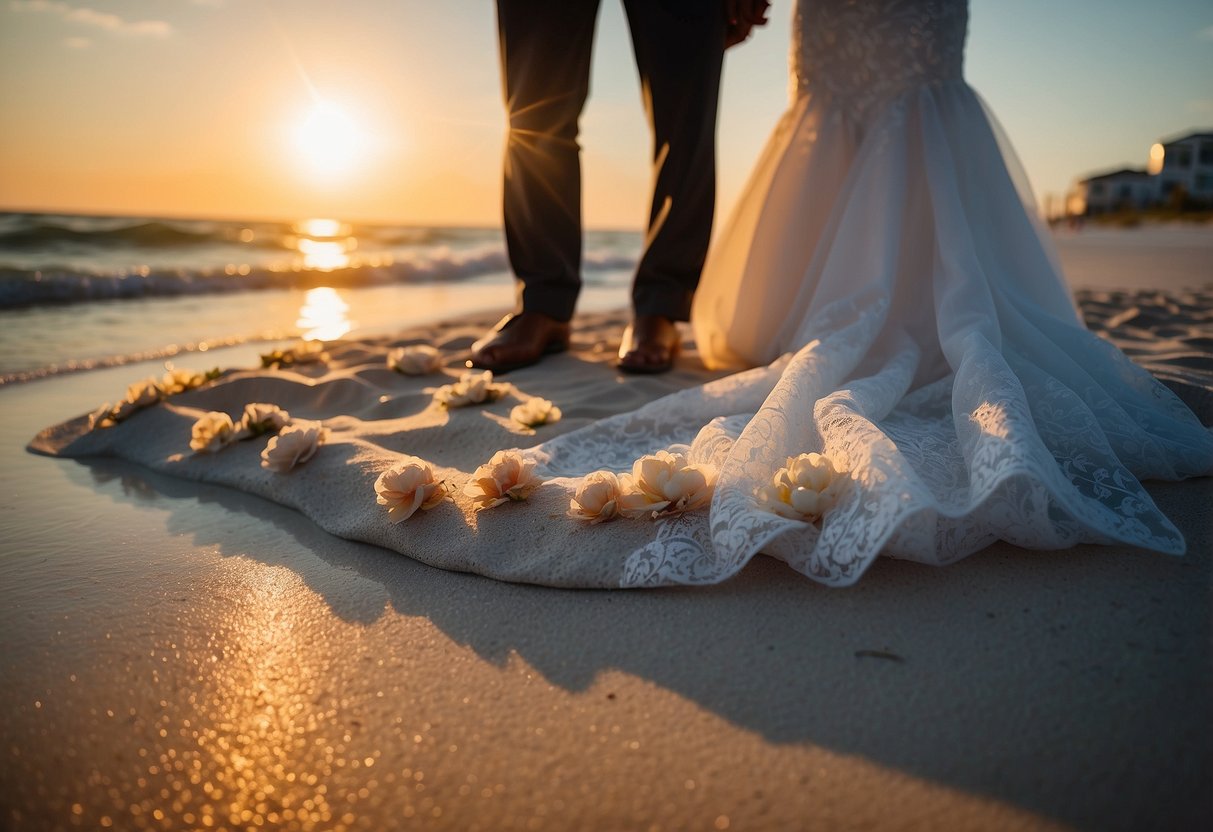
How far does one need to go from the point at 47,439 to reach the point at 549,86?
1.97 m

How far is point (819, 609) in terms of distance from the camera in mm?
1052

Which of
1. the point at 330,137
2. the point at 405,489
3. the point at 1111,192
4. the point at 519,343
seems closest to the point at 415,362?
the point at 519,343

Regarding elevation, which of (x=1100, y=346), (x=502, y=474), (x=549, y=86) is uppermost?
(x=549, y=86)

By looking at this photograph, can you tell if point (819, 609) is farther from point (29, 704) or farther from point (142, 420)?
point (142, 420)

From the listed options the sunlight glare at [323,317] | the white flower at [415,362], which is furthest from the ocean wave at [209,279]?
the white flower at [415,362]

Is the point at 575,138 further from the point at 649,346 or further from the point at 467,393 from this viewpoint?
the point at 467,393

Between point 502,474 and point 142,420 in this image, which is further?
point 142,420

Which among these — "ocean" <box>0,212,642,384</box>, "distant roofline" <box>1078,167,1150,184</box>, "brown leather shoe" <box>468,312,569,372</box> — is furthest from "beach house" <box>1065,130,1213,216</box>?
"brown leather shoe" <box>468,312,569,372</box>

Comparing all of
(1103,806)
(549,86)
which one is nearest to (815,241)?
(549,86)

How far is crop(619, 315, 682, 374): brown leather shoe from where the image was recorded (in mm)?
2506

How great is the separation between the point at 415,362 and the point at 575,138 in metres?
1.05

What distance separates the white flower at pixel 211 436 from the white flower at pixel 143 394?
0.42 metres

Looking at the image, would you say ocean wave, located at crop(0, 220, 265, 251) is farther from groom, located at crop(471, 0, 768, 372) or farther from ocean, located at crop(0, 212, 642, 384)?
groom, located at crop(471, 0, 768, 372)

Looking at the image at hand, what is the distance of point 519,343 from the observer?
2.68 meters
